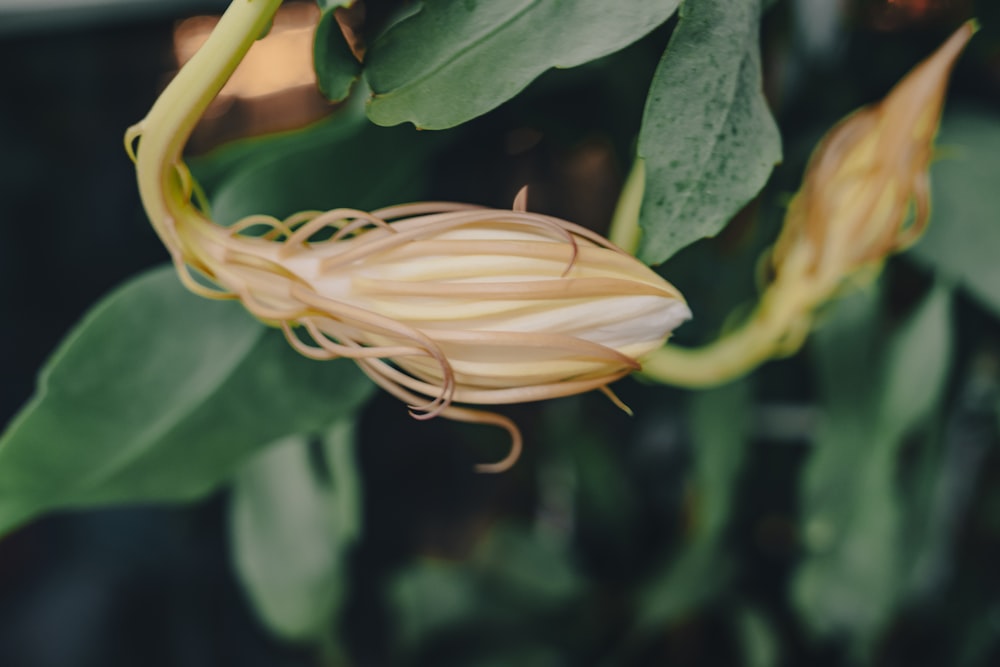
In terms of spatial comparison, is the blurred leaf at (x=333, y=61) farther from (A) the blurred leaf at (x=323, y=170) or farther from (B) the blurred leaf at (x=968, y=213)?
(B) the blurred leaf at (x=968, y=213)

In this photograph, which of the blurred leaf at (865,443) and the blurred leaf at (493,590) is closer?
the blurred leaf at (865,443)

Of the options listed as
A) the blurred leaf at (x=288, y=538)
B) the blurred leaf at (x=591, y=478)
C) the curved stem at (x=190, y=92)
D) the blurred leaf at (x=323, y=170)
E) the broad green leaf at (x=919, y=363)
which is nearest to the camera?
the curved stem at (x=190, y=92)

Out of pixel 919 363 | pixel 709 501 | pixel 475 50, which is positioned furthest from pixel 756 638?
pixel 475 50

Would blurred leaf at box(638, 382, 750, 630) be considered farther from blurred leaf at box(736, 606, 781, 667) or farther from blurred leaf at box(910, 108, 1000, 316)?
blurred leaf at box(910, 108, 1000, 316)

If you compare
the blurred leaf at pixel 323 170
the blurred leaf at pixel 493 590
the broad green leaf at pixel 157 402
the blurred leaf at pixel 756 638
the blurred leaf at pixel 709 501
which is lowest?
the blurred leaf at pixel 493 590

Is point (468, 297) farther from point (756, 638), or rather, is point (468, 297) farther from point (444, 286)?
point (756, 638)

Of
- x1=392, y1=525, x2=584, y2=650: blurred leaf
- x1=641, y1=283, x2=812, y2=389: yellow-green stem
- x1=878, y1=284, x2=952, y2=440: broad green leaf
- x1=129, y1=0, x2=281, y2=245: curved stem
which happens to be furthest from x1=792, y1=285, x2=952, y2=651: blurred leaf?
x1=129, y1=0, x2=281, y2=245: curved stem

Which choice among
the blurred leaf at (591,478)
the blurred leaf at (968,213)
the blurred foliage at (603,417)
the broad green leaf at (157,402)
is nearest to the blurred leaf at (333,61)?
the blurred foliage at (603,417)
